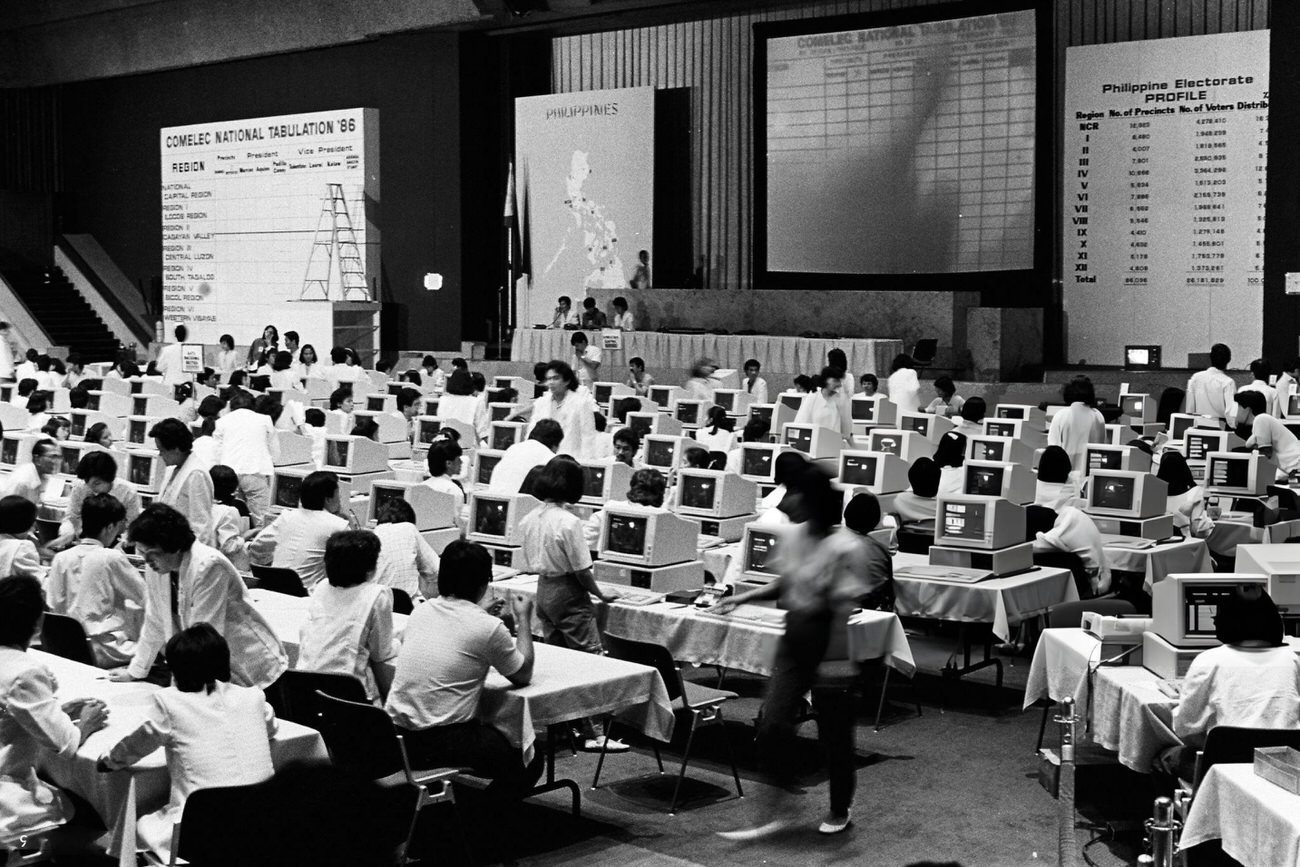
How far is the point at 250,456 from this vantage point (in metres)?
10.9

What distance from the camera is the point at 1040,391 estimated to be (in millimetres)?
17656

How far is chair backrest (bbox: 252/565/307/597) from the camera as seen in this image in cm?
764

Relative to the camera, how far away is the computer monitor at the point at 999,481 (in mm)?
9219

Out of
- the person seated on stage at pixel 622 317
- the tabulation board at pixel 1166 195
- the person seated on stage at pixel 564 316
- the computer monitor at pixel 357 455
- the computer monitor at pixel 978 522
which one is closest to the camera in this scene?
the computer monitor at pixel 978 522

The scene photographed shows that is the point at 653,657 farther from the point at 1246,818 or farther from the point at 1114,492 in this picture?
the point at 1114,492

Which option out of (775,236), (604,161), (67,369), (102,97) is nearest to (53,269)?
(102,97)

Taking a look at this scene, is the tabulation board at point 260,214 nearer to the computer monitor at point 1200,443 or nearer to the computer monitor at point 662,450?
the computer monitor at point 662,450

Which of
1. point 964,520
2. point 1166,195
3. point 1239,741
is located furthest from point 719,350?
point 1239,741

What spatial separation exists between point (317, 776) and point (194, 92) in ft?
85.4

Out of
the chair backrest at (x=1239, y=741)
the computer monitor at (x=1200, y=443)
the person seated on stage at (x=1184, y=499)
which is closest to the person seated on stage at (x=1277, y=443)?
the computer monitor at (x=1200, y=443)

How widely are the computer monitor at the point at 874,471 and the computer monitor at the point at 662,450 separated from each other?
3.90 ft

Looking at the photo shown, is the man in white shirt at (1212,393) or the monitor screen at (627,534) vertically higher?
the man in white shirt at (1212,393)

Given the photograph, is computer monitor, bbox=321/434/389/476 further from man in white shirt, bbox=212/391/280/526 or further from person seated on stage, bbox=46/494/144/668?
person seated on stage, bbox=46/494/144/668

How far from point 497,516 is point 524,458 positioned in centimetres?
105
